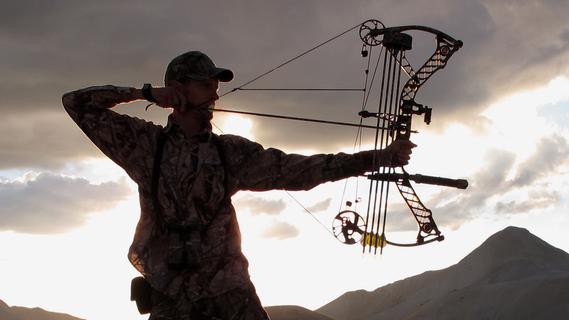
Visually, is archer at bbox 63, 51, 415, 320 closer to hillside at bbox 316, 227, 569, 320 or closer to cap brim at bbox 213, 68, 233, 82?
cap brim at bbox 213, 68, 233, 82

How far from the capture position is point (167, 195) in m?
6.65

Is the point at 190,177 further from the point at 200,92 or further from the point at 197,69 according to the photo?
the point at 197,69

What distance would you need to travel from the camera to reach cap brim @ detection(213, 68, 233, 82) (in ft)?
21.8

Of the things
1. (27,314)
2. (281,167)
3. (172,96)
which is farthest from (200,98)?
(27,314)

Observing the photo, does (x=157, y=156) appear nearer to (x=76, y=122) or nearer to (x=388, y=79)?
(x=76, y=122)

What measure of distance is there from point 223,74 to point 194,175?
0.71 metres

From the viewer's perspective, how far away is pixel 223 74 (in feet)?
21.9

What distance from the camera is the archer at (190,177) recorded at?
6.63m

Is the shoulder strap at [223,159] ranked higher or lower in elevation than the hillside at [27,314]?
lower

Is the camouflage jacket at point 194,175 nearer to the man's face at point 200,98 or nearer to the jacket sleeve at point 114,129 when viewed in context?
the jacket sleeve at point 114,129

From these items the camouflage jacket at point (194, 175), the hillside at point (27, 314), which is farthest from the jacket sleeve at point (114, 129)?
the hillside at point (27, 314)

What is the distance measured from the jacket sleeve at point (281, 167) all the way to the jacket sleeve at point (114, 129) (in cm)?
56

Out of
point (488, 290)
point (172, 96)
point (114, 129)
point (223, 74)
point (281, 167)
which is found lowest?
point (281, 167)

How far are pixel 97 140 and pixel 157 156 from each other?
465mm
